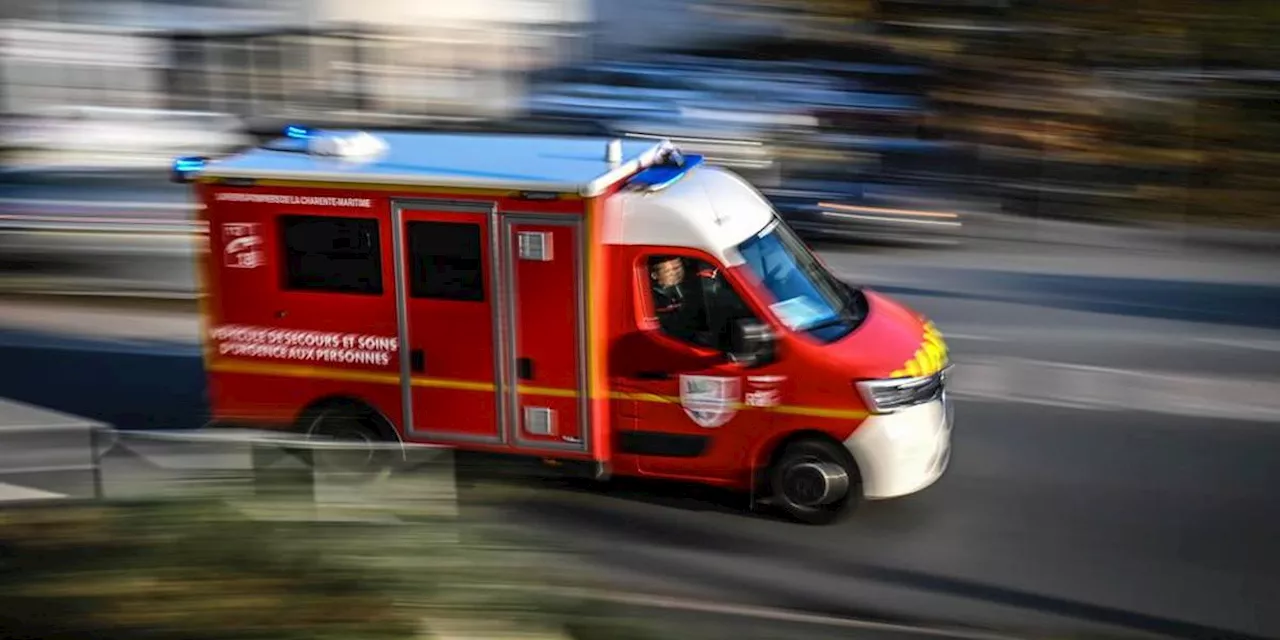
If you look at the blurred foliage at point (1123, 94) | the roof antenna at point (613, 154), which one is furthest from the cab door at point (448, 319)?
the blurred foliage at point (1123, 94)

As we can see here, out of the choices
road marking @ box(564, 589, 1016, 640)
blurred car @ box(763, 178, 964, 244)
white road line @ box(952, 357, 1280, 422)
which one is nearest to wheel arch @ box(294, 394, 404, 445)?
road marking @ box(564, 589, 1016, 640)

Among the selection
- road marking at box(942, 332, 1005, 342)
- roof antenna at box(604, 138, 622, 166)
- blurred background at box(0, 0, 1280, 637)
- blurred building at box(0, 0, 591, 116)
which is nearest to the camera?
blurred background at box(0, 0, 1280, 637)

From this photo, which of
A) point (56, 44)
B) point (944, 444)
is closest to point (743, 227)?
point (944, 444)

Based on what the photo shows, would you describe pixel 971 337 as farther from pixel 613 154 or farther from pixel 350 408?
pixel 350 408

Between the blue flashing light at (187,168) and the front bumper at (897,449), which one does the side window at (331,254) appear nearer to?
the blue flashing light at (187,168)

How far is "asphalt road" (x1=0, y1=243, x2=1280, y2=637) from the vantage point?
6699 mm

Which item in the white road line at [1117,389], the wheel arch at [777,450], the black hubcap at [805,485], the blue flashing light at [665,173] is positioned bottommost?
Result: the white road line at [1117,389]

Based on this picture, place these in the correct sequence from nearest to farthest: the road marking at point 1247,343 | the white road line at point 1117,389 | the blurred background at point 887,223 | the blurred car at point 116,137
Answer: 1. the blurred background at point 887,223
2. the white road line at point 1117,389
3. the road marking at point 1247,343
4. the blurred car at point 116,137

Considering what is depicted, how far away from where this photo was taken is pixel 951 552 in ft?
23.8

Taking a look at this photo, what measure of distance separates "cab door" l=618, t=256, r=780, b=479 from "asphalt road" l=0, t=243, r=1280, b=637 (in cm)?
54

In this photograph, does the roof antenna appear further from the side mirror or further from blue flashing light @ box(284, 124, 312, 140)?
blue flashing light @ box(284, 124, 312, 140)

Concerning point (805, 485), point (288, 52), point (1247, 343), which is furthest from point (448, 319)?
point (288, 52)

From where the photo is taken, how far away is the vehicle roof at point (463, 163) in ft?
24.1

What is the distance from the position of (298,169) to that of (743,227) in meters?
2.64
